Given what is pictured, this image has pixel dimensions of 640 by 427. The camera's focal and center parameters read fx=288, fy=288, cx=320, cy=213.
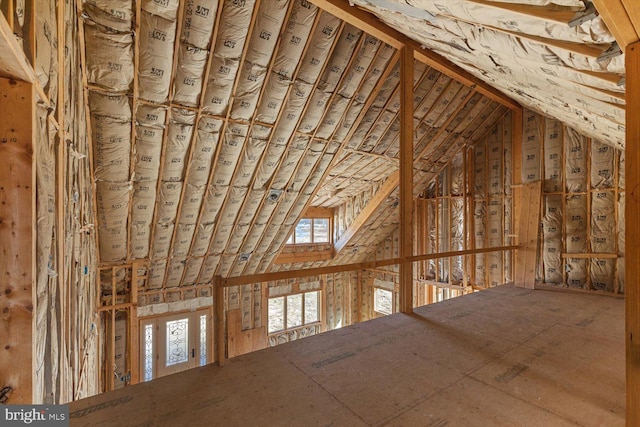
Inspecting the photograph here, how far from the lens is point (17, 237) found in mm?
1459

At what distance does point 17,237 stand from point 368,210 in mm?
7228

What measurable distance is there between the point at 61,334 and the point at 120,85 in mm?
2873

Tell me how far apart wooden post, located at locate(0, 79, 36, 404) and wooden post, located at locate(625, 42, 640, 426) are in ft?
9.58

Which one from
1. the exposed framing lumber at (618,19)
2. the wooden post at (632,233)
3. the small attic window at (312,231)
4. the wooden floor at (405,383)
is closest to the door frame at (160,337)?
the small attic window at (312,231)

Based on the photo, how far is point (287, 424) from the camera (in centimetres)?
169

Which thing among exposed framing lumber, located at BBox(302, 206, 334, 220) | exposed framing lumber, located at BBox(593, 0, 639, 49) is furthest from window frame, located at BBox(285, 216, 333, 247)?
exposed framing lumber, located at BBox(593, 0, 639, 49)

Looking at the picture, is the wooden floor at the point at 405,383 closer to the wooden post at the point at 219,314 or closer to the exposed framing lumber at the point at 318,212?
the wooden post at the point at 219,314

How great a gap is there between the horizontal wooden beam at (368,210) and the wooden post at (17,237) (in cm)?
663

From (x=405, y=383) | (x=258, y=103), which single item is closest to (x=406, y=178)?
(x=258, y=103)

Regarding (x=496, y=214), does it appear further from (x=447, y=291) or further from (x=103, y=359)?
(x=103, y=359)

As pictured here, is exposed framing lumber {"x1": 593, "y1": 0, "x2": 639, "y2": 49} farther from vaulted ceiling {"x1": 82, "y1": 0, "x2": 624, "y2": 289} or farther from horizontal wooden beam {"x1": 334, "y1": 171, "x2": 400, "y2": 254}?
horizontal wooden beam {"x1": 334, "y1": 171, "x2": 400, "y2": 254}

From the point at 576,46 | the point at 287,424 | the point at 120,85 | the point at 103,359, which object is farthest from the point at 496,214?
the point at 103,359

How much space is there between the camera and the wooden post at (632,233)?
4.28ft

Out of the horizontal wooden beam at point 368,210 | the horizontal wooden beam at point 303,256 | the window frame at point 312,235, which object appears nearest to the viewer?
the horizontal wooden beam at point 368,210
